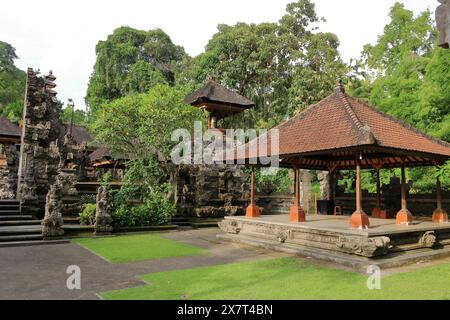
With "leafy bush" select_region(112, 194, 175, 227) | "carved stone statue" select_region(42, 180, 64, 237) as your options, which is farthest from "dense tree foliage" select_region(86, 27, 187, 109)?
"carved stone statue" select_region(42, 180, 64, 237)

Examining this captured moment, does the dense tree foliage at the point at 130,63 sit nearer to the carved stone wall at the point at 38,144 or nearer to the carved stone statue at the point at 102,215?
the carved stone wall at the point at 38,144

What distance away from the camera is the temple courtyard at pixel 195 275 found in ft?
20.1

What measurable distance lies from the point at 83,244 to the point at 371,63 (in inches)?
823

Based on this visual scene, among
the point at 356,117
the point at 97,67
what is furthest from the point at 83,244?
the point at 97,67

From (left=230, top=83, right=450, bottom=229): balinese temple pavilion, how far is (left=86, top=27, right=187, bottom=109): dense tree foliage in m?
29.9

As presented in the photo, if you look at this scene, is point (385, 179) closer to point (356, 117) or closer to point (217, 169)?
point (217, 169)

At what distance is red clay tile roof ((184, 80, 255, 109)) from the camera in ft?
72.6

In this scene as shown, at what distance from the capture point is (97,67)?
46.6 metres

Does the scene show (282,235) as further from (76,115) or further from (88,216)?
(76,115)

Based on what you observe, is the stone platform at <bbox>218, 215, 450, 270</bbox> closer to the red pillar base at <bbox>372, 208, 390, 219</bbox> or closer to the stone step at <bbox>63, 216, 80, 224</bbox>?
the red pillar base at <bbox>372, 208, 390, 219</bbox>

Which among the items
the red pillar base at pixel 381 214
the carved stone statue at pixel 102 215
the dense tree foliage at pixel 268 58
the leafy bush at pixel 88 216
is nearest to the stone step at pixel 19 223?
the leafy bush at pixel 88 216

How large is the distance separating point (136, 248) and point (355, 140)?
7108mm

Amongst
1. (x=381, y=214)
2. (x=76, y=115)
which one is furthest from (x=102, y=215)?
(x=76, y=115)

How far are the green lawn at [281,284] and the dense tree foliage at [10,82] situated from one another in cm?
3772
